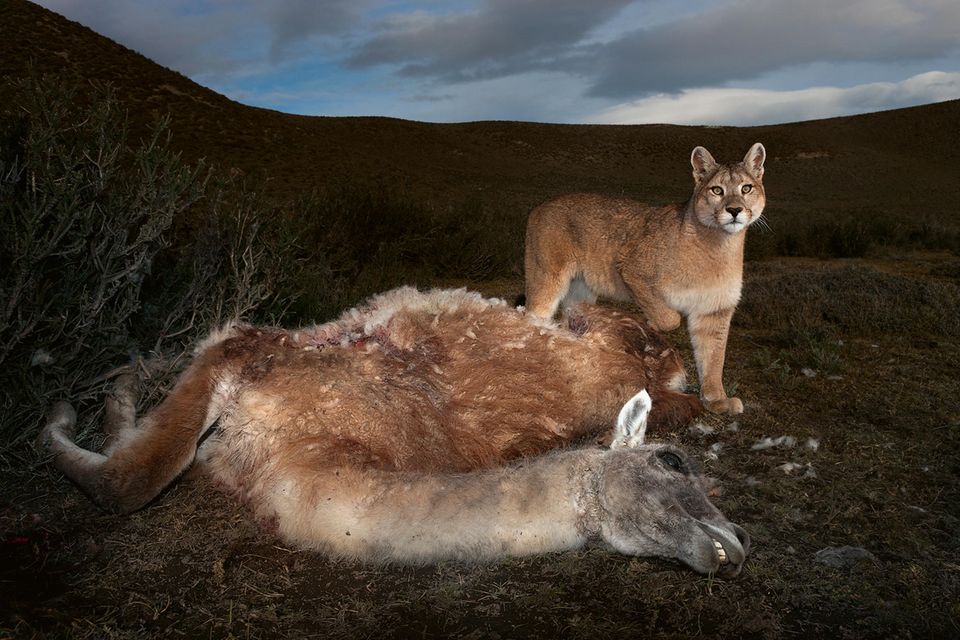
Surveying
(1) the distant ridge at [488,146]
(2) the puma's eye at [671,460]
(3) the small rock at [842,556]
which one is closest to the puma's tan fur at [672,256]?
(3) the small rock at [842,556]

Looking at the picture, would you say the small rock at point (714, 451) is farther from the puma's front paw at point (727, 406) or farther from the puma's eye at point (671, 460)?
the puma's eye at point (671, 460)

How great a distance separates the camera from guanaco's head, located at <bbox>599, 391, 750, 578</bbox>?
221cm

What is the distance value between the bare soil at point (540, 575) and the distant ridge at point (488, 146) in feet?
39.1

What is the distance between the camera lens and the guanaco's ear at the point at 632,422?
99.3 inches

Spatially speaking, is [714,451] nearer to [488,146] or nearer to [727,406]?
[727,406]

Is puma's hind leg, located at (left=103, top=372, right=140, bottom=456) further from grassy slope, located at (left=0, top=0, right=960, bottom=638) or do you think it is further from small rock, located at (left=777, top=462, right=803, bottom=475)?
small rock, located at (left=777, top=462, right=803, bottom=475)

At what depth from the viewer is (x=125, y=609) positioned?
2.39 meters

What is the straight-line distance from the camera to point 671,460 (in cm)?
243

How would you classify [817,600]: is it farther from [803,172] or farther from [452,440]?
[803,172]

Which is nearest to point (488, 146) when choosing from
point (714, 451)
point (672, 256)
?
point (672, 256)

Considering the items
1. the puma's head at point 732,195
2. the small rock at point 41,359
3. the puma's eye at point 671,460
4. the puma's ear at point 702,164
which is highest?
the puma's ear at point 702,164

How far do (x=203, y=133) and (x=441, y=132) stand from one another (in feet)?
125

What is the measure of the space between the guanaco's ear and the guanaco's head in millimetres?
73

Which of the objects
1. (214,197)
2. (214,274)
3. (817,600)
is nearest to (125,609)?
(817,600)
